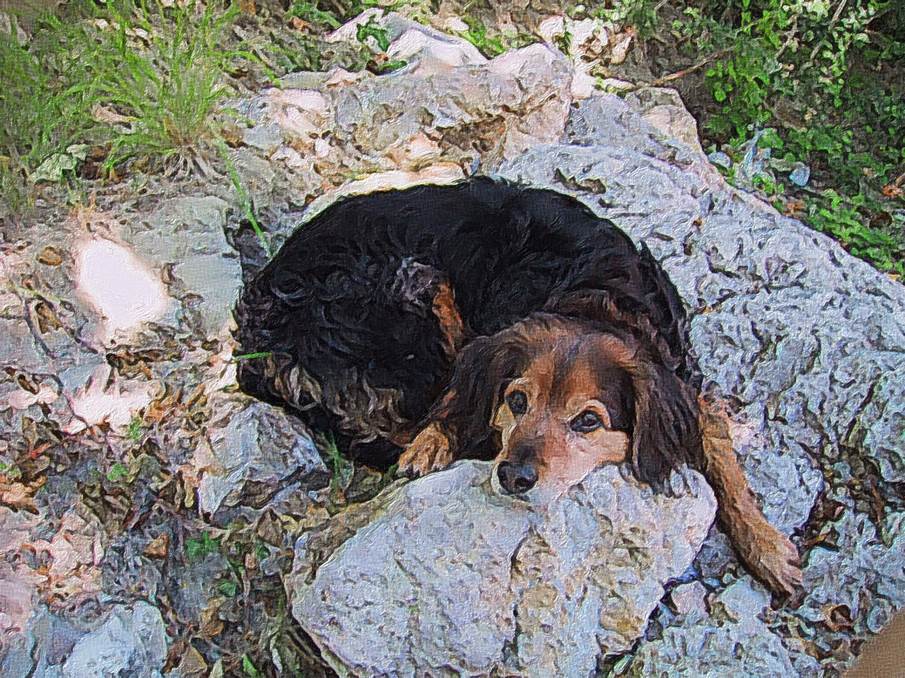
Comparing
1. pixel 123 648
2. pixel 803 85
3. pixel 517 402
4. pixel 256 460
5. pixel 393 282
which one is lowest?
pixel 123 648

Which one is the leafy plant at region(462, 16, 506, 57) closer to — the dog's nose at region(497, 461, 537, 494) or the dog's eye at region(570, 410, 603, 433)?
the dog's eye at region(570, 410, 603, 433)

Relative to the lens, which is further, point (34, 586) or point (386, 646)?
point (34, 586)

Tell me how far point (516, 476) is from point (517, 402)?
20cm

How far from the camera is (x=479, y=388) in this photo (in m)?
2.38

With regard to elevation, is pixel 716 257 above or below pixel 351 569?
above

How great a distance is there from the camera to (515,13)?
4.42 m

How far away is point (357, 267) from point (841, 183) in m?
2.06

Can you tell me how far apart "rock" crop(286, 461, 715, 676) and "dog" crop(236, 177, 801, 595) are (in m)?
0.11

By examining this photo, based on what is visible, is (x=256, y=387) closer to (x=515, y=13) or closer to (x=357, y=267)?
(x=357, y=267)

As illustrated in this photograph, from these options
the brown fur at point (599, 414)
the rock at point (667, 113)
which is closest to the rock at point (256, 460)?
the brown fur at point (599, 414)

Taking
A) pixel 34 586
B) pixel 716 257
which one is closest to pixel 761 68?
pixel 716 257

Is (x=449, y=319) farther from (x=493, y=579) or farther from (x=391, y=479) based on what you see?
(x=493, y=579)

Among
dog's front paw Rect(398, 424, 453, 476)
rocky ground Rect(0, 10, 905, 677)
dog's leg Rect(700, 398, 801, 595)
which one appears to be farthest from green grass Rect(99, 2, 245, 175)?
dog's leg Rect(700, 398, 801, 595)

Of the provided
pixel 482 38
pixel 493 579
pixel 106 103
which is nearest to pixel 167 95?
pixel 106 103
